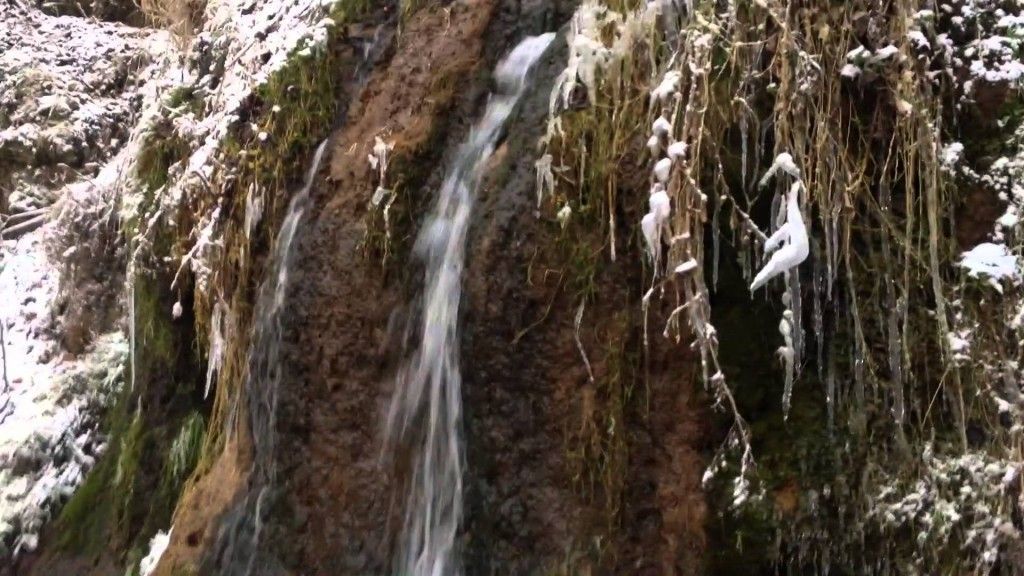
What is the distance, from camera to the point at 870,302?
8.07 ft

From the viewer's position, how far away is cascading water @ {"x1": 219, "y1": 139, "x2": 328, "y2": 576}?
10.6ft

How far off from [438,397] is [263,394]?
0.89 metres

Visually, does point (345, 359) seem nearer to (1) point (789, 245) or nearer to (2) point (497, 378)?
(2) point (497, 378)

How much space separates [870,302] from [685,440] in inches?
26.2

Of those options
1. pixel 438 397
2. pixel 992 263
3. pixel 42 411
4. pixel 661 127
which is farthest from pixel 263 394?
pixel 992 263

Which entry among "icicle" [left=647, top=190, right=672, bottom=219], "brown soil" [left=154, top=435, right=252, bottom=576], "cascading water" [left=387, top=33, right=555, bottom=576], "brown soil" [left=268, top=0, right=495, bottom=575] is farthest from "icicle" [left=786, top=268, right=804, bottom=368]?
"brown soil" [left=154, top=435, right=252, bottom=576]

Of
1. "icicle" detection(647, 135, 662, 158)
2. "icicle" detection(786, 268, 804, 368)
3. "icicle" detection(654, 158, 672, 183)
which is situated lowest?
"icicle" detection(786, 268, 804, 368)

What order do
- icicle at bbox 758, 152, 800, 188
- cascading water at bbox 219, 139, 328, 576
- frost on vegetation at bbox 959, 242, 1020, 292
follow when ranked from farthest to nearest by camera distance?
cascading water at bbox 219, 139, 328, 576 → frost on vegetation at bbox 959, 242, 1020, 292 → icicle at bbox 758, 152, 800, 188

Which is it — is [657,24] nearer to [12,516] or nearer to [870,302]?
[870,302]

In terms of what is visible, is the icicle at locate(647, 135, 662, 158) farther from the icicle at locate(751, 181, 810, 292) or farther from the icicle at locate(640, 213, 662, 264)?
the icicle at locate(751, 181, 810, 292)

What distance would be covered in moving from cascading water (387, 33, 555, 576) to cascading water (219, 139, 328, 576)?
1.89 ft

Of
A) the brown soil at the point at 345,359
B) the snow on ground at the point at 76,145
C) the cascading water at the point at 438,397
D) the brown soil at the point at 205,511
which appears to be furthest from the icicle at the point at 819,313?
the snow on ground at the point at 76,145

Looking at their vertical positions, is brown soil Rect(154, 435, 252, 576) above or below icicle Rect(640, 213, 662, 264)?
below

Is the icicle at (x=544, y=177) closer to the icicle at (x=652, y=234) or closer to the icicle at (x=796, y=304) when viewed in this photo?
the icicle at (x=652, y=234)
